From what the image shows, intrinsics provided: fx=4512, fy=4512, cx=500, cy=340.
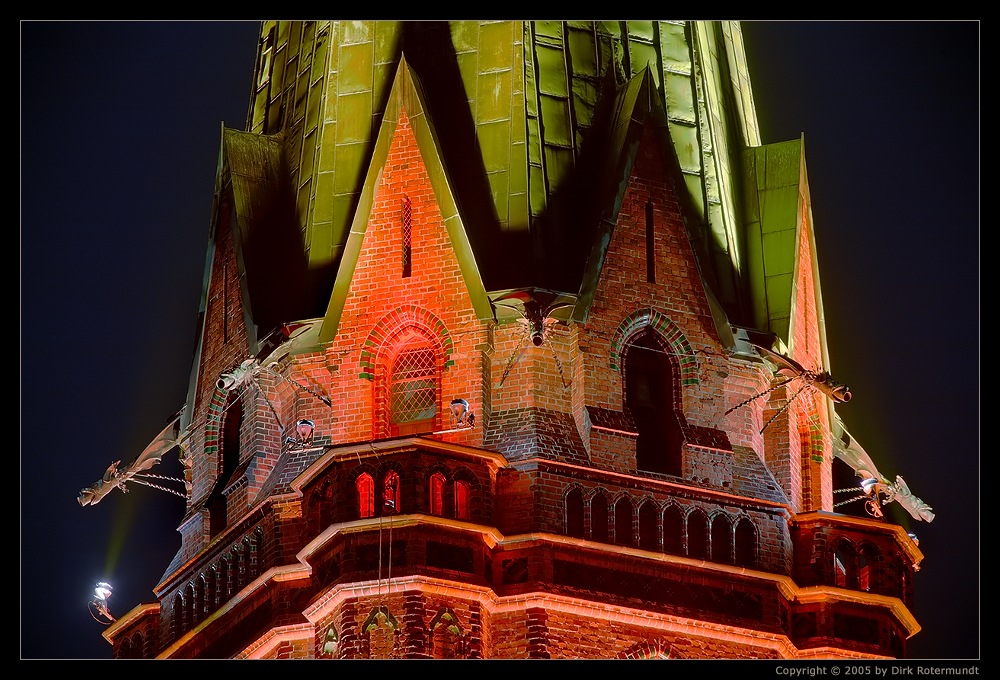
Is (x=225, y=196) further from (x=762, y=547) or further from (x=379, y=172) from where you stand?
(x=762, y=547)

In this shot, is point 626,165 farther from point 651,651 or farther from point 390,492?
point 651,651

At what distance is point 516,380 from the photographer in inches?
2136

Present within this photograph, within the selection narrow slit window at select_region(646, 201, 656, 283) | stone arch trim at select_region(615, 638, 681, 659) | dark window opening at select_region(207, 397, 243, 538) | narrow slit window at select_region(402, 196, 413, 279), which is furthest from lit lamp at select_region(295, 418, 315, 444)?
stone arch trim at select_region(615, 638, 681, 659)

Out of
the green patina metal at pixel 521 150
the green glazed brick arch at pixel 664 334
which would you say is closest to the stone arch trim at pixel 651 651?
the green glazed brick arch at pixel 664 334

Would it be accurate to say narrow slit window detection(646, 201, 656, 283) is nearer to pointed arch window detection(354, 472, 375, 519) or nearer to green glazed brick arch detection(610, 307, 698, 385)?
green glazed brick arch detection(610, 307, 698, 385)

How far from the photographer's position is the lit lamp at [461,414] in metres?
53.8

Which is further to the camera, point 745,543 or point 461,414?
point 745,543

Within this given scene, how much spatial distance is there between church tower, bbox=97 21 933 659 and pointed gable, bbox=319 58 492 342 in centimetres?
4

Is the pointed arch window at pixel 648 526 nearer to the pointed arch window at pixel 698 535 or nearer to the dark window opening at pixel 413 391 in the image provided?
the pointed arch window at pixel 698 535

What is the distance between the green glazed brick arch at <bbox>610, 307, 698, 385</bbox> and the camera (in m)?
55.1

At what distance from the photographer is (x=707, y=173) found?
188 ft

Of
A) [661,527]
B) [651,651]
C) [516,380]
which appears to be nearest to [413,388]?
[516,380]

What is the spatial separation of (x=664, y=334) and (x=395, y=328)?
3.32 meters

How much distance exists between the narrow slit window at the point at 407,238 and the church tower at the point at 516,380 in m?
0.05
